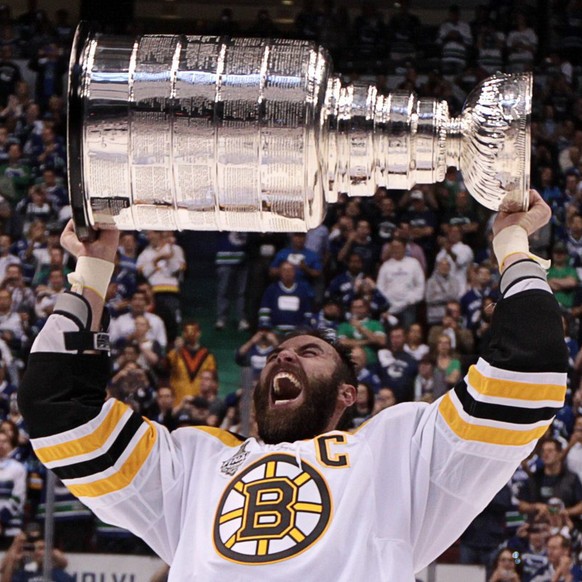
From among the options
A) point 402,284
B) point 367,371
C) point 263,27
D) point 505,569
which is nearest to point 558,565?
point 505,569

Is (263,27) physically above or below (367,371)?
above

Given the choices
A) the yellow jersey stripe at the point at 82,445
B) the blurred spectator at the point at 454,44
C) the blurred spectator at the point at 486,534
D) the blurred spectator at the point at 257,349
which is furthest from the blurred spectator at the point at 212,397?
the blurred spectator at the point at 454,44

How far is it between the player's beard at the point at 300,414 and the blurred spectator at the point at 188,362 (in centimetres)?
415

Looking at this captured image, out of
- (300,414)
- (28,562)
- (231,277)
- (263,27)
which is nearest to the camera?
(300,414)

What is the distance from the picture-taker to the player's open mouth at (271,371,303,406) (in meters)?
3.20

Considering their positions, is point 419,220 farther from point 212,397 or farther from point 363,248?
point 212,397

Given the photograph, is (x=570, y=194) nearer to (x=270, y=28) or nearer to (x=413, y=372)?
(x=413, y=372)

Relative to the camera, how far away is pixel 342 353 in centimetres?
343

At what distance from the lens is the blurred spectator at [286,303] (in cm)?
764

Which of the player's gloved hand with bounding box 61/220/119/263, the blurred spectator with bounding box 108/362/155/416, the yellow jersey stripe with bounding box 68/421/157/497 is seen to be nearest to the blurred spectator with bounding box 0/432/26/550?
the blurred spectator with bounding box 108/362/155/416

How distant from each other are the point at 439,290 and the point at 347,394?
4.66 m

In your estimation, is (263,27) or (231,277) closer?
(231,277)

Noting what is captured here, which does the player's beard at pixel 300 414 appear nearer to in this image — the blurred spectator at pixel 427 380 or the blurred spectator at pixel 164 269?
the blurred spectator at pixel 427 380

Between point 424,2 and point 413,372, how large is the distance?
16.8 ft
